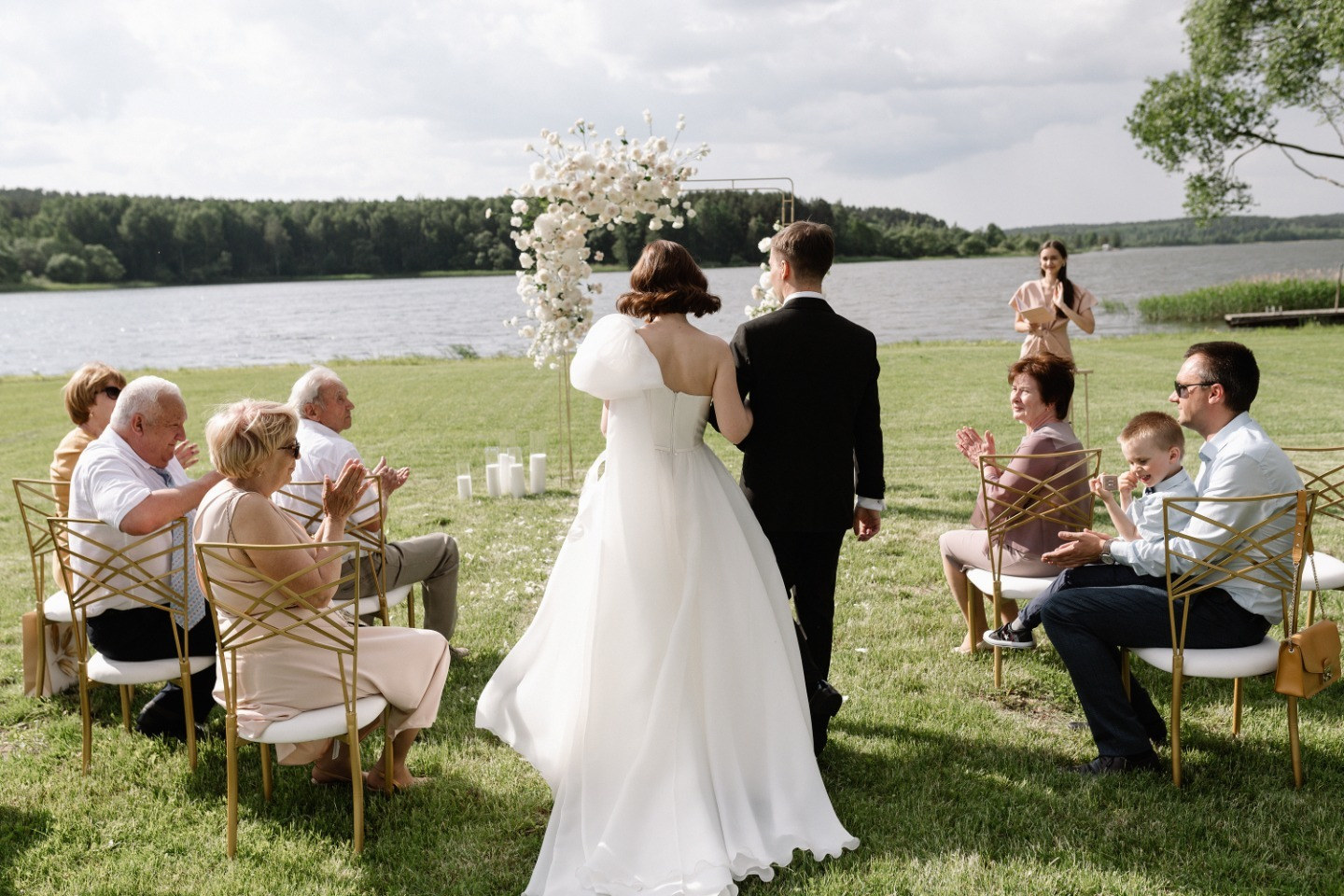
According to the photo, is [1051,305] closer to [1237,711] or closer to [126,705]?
[1237,711]

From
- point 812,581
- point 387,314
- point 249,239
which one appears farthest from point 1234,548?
point 249,239

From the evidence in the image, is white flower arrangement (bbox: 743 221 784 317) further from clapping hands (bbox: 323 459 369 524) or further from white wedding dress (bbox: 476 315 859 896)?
clapping hands (bbox: 323 459 369 524)

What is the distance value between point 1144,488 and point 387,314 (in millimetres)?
54507

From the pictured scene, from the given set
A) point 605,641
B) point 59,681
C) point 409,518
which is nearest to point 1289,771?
point 605,641

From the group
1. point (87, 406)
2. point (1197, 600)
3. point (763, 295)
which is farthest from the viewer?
point (763, 295)

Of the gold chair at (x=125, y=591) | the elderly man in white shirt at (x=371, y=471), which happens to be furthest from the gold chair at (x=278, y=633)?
the elderly man in white shirt at (x=371, y=471)

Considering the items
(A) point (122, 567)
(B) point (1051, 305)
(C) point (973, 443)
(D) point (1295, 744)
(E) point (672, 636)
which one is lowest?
(D) point (1295, 744)

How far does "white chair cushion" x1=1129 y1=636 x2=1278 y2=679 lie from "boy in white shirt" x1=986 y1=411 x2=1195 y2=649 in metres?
0.32

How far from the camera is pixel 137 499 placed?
13.5ft

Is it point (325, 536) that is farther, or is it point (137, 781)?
point (137, 781)

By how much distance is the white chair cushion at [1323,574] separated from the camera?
4.63 metres

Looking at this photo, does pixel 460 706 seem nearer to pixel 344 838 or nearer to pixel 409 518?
pixel 344 838

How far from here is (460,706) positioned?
495 centimetres

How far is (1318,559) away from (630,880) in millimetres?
3817
